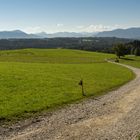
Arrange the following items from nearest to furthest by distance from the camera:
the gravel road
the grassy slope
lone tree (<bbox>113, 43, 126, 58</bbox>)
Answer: the gravel road, the grassy slope, lone tree (<bbox>113, 43, 126, 58</bbox>)

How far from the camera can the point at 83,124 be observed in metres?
22.8

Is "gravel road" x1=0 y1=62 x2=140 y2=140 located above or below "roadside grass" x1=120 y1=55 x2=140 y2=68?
above

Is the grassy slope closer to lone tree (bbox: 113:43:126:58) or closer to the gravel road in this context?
lone tree (bbox: 113:43:126:58)

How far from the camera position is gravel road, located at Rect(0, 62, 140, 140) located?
19.9m

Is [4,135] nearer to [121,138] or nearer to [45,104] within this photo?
[121,138]

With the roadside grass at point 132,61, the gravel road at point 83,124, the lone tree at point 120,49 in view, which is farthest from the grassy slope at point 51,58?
the gravel road at point 83,124

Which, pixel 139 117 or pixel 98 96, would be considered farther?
pixel 98 96

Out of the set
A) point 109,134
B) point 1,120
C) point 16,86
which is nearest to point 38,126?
point 1,120

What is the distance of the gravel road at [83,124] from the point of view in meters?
19.9

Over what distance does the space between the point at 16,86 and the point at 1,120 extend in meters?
15.9

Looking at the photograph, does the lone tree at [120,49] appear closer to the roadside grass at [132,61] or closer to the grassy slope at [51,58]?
the roadside grass at [132,61]

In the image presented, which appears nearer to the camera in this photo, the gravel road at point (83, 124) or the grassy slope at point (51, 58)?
the gravel road at point (83, 124)

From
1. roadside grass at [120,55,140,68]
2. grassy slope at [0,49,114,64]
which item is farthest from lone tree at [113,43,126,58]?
grassy slope at [0,49,114,64]

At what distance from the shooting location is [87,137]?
1956 cm
